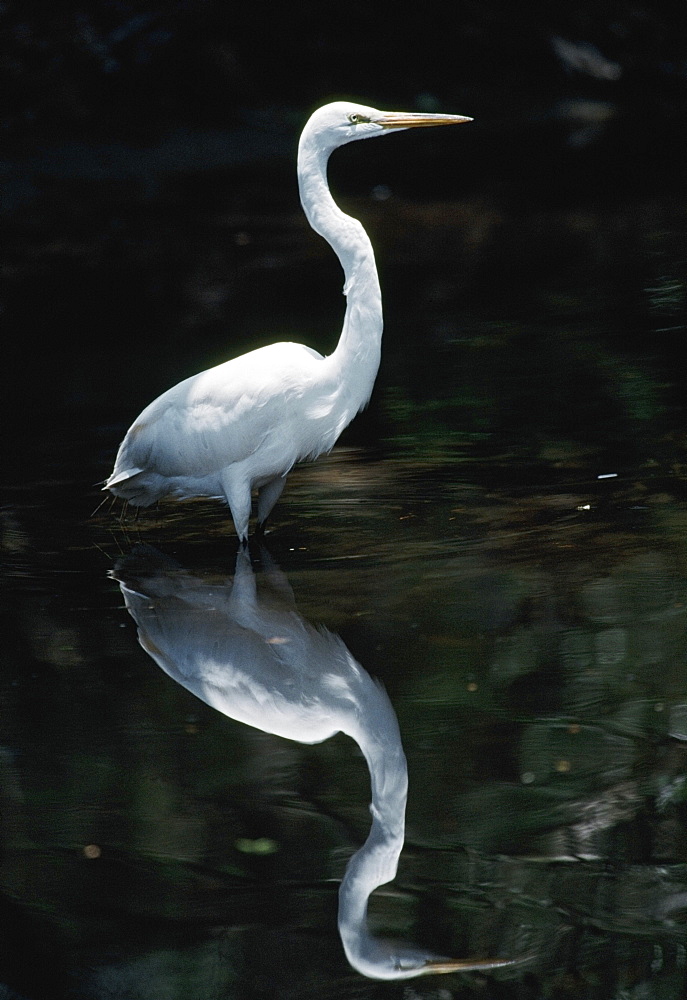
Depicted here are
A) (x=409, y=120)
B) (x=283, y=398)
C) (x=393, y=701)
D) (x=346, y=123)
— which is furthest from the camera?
(x=283, y=398)

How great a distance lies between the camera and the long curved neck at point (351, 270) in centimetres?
555

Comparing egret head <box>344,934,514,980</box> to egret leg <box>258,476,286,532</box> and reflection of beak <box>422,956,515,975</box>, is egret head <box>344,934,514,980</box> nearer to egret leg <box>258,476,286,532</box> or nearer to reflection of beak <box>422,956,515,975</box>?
reflection of beak <box>422,956,515,975</box>

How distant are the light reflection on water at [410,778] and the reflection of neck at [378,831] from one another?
0.03m

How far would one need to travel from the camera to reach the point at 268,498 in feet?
20.2

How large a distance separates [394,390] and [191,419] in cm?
262

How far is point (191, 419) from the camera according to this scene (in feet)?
19.8

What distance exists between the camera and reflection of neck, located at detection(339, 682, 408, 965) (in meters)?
3.26

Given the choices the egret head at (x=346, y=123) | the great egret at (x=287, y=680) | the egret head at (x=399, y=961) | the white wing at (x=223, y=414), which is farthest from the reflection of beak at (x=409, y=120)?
the egret head at (x=399, y=961)

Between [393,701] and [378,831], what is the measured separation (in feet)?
2.45

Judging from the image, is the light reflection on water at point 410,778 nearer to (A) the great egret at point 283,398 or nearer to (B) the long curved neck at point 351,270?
(A) the great egret at point 283,398

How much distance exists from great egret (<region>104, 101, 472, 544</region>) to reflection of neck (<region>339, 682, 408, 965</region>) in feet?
6.00

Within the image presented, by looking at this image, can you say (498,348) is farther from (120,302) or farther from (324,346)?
(120,302)

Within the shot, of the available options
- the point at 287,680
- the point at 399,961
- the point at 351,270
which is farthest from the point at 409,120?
the point at 399,961

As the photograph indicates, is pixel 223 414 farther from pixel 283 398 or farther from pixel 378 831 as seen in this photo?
pixel 378 831
